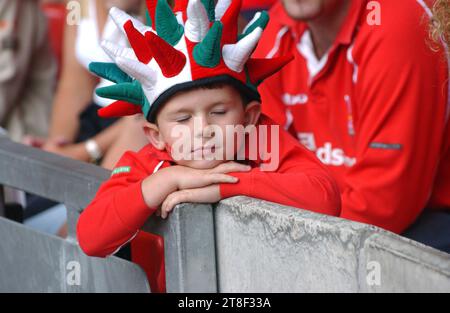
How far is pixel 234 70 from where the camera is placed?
86.2 inches

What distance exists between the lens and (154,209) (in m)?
2.12

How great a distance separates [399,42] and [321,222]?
107 centimetres

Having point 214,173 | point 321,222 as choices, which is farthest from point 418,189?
point 321,222

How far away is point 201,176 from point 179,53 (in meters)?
0.28

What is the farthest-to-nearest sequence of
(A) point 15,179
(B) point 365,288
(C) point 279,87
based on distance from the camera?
(C) point 279,87 < (A) point 15,179 < (B) point 365,288

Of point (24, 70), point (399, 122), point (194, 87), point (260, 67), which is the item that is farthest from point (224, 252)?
point (24, 70)

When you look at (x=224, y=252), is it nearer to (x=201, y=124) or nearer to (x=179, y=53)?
(x=201, y=124)

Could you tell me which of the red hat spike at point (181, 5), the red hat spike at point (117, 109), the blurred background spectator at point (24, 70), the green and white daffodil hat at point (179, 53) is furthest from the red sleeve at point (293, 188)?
the blurred background spectator at point (24, 70)

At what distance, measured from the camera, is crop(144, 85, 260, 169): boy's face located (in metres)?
2.14

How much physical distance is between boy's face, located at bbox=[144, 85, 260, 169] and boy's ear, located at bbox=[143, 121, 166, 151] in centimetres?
4

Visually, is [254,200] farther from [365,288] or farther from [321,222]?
[365,288]

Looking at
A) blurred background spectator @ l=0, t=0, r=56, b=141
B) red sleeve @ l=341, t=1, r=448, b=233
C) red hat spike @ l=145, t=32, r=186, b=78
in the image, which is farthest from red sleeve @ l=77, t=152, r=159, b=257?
blurred background spectator @ l=0, t=0, r=56, b=141
